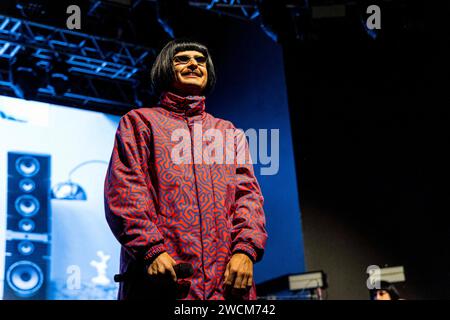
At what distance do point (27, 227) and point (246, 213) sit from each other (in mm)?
4822

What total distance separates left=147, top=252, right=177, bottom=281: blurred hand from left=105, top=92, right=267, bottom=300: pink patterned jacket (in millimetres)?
20

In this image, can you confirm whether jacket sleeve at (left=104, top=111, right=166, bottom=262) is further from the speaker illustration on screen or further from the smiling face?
the speaker illustration on screen

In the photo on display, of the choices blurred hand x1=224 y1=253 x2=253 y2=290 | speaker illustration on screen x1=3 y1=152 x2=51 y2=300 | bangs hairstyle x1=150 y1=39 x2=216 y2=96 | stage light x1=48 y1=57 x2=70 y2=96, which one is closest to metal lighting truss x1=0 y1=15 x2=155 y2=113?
stage light x1=48 y1=57 x2=70 y2=96

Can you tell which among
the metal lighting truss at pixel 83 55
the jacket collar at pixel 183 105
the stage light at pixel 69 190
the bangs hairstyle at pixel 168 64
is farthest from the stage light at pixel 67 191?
the jacket collar at pixel 183 105

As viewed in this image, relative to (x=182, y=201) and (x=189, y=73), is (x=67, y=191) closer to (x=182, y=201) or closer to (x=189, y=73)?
(x=189, y=73)

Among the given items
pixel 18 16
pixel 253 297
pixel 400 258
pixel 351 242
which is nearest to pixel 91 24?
pixel 18 16

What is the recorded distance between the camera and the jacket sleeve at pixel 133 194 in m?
1.57

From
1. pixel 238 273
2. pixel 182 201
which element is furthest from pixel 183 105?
pixel 238 273

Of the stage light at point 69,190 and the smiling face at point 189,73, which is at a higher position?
the stage light at point 69,190

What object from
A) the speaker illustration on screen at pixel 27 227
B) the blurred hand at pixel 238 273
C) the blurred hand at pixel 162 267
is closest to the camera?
the blurred hand at pixel 162 267

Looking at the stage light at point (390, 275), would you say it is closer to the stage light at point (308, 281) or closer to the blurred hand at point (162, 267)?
the stage light at point (308, 281)

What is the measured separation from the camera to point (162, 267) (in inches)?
59.9

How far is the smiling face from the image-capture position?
6.38 ft

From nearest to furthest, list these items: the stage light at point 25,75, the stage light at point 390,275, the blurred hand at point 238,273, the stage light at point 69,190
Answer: the blurred hand at point 238,273, the stage light at point 390,275, the stage light at point 69,190, the stage light at point 25,75
